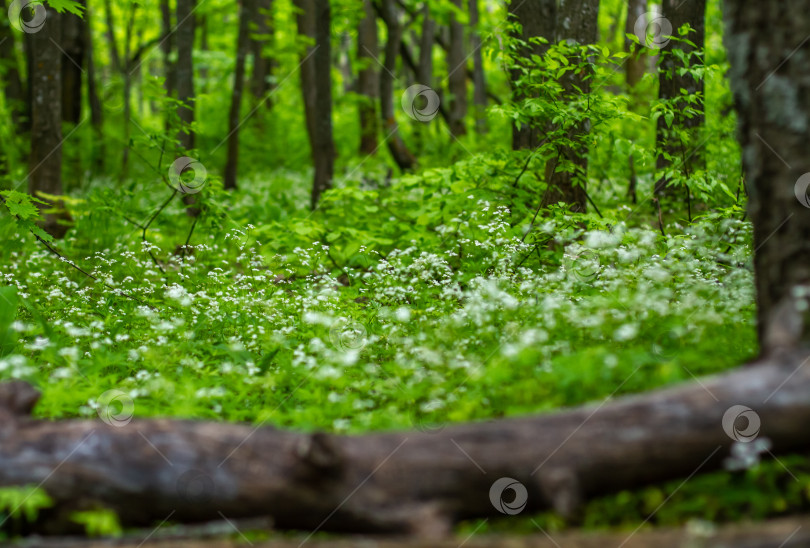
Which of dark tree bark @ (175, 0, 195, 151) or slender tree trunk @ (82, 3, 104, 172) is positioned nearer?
dark tree bark @ (175, 0, 195, 151)

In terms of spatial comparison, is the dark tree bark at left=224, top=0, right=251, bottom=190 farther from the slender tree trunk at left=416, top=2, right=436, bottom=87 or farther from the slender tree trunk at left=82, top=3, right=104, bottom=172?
the slender tree trunk at left=416, top=2, right=436, bottom=87

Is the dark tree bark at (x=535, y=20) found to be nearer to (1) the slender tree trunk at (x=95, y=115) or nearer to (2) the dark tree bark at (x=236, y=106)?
(2) the dark tree bark at (x=236, y=106)

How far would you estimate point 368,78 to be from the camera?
631 inches

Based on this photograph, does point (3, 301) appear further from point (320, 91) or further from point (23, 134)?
point (23, 134)

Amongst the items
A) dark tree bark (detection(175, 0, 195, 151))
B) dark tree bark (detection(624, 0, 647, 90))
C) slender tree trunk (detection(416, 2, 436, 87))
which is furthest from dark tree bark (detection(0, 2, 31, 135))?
dark tree bark (detection(624, 0, 647, 90))

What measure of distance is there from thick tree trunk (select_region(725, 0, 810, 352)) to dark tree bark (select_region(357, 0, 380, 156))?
35.9 ft

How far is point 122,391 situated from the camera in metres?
3.84

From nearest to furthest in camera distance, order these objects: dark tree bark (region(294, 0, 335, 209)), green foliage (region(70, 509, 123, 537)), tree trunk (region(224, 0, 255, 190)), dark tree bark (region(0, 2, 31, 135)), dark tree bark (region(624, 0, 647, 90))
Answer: green foliage (region(70, 509, 123, 537)) < dark tree bark (region(294, 0, 335, 209)) < dark tree bark (region(624, 0, 647, 90)) < tree trunk (region(224, 0, 255, 190)) < dark tree bark (region(0, 2, 31, 135))

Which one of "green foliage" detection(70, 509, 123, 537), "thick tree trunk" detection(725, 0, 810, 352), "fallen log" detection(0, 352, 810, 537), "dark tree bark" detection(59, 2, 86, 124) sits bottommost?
"green foliage" detection(70, 509, 123, 537)

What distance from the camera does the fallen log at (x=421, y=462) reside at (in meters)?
2.61

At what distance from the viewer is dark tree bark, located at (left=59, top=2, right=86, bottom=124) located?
11180 millimetres

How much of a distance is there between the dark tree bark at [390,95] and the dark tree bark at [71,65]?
5.13 m

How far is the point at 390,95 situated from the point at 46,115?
6.66 m

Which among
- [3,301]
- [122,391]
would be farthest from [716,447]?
[3,301]
